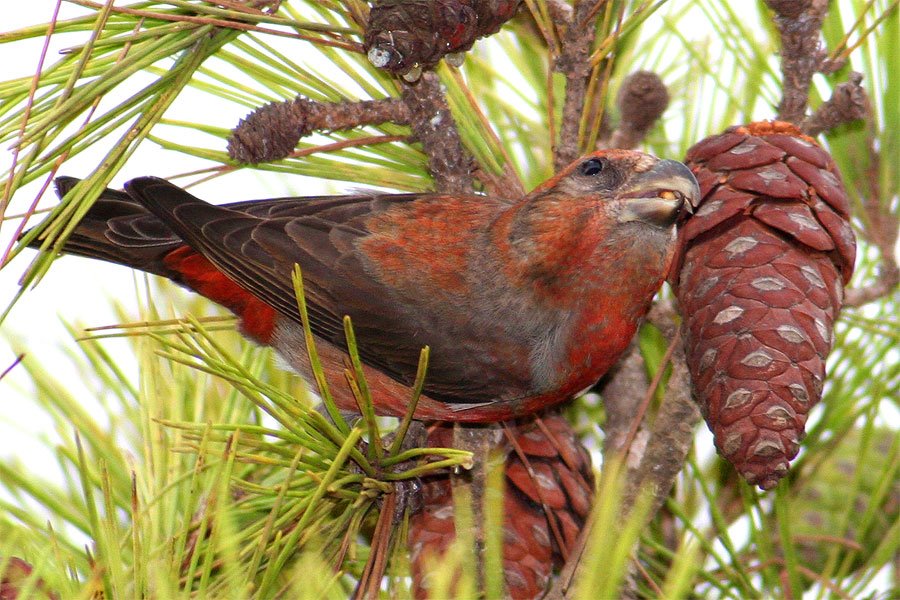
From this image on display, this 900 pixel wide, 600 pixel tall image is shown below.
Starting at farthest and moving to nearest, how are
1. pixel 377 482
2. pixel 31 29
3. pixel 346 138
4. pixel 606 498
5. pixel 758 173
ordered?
1. pixel 346 138
2. pixel 758 173
3. pixel 377 482
4. pixel 31 29
5. pixel 606 498

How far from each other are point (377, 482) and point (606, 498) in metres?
0.69

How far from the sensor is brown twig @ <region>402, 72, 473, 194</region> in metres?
2.44

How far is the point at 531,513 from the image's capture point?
2482 mm

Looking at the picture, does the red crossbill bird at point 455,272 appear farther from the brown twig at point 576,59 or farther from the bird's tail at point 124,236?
the brown twig at point 576,59

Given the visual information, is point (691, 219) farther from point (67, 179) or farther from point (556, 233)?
point (67, 179)

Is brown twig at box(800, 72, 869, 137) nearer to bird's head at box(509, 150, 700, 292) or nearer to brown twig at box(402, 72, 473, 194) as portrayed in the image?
bird's head at box(509, 150, 700, 292)

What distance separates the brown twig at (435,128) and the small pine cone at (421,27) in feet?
0.41

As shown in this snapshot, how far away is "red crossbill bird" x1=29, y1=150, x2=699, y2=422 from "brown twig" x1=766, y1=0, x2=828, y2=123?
352 millimetres

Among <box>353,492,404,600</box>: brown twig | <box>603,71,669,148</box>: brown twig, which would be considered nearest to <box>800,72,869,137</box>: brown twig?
<box>603,71,669,148</box>: brown twig

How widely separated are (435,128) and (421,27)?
31cm

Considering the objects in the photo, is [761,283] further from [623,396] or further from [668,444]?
[623,396]

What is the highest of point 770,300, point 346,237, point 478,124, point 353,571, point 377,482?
point 478,124

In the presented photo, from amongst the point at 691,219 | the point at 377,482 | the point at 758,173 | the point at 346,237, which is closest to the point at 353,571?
the point at 377,482

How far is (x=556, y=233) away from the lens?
105 inches
